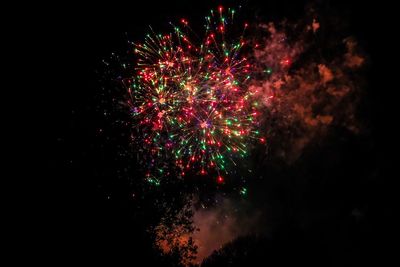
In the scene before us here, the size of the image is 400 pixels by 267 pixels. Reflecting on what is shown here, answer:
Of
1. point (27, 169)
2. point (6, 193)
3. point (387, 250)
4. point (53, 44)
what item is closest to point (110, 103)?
point (53, 44)

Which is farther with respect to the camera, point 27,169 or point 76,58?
point 76,58

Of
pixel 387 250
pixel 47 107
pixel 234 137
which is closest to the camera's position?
pixel 47 107

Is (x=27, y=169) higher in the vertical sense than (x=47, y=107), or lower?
lower

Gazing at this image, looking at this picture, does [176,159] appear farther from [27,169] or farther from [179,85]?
[27,169]

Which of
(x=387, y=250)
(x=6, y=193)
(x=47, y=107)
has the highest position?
(x=47, y=107)

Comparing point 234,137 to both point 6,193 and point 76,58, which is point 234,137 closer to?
point 76,58

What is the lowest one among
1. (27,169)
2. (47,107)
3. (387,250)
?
(387,250)

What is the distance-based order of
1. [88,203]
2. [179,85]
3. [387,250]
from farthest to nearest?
[387,250], [179,85], [88,203]

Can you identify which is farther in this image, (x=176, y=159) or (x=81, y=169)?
(x=176, y=159)

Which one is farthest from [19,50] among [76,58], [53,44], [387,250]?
[387,250]
